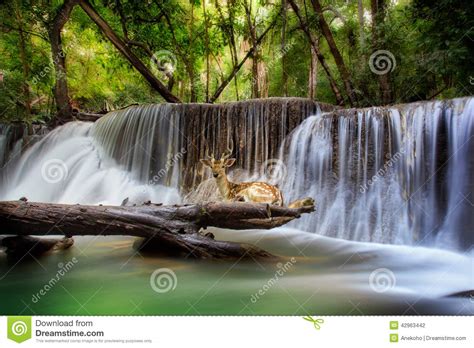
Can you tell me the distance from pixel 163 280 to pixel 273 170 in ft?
8.46

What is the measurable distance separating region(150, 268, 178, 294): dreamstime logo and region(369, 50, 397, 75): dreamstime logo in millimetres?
4637

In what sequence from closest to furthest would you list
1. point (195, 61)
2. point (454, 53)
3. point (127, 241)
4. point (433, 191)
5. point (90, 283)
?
point (90, 283) < point (127, 241) < point (433, 191) < point (454, 53) < point (195, 61)

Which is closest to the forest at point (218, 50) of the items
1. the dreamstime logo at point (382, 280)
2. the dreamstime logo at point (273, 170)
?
the dreamstime logo at point (273, 170)

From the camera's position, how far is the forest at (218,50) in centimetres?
493

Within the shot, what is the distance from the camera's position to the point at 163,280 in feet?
8.08

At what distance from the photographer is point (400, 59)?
5.58 meters

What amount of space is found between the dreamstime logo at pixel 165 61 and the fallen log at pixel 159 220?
5884 millimetres

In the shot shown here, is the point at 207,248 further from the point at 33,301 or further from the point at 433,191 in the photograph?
the point at 433,191

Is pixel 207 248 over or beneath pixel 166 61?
beneath

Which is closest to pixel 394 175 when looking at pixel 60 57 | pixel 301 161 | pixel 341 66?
pixel 301 161

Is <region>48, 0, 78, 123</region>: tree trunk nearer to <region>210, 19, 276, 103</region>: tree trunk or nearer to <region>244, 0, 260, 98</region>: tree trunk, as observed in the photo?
<region>210, 19, 276, 103</region>: tree trunk
